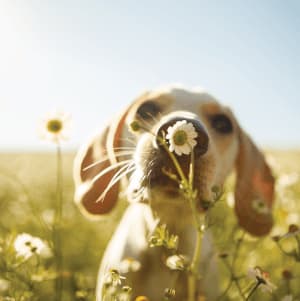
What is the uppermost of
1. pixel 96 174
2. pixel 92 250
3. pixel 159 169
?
pixel 159 169

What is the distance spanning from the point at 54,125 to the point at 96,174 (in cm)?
46

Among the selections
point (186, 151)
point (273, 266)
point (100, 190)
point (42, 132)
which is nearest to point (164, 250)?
point (100, 190)

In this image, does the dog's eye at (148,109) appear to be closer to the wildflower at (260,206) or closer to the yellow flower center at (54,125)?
the yellow flower center at (54,125)

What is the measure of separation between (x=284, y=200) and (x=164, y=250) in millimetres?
1391

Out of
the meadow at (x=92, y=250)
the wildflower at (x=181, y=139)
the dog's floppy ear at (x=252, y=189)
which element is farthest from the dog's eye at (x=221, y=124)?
the wildflower at (x=181, y=139)

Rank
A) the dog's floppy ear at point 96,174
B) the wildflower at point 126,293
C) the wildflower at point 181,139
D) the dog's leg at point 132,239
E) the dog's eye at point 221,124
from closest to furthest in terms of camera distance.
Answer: the wildflower at point 126,293, the wildflower at point 181,139, the dog's leg at point 132,239, the dog's floppy ear at point 96,174, the dog's eye at point 221,124

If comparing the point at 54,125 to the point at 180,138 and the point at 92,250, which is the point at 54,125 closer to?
the point at 180,138

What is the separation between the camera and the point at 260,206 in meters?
2.98

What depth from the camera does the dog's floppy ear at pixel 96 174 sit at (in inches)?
112

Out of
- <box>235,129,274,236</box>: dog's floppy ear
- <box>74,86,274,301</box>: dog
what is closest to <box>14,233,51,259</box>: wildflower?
<box>74,86,274,301</box>: dog

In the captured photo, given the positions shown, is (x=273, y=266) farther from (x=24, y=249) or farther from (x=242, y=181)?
(x=24, y=249)

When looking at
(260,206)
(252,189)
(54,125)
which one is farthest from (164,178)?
(252,189)

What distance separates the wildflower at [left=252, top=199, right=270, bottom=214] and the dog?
19 mm

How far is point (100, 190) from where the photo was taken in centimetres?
285
